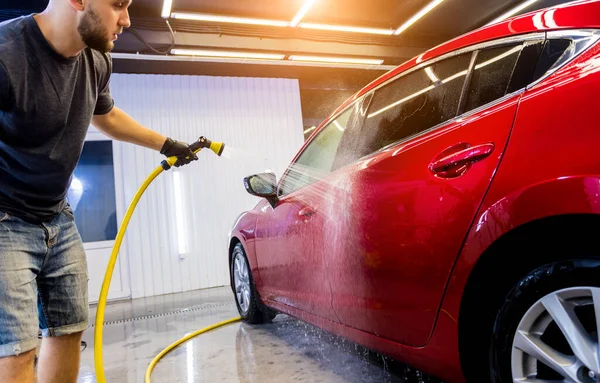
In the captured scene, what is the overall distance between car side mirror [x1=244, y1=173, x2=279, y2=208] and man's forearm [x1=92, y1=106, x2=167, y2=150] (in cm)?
86

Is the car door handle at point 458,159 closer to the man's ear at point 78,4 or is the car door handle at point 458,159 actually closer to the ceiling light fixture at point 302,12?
the man's ear at point 78,4

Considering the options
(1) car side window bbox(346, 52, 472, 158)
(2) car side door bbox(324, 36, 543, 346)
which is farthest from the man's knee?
(1) car side window bbox(346, 52, 472, 158)

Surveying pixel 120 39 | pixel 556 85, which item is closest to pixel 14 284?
pixel 556 85

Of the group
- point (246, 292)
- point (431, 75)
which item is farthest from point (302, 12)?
point (431, 75)

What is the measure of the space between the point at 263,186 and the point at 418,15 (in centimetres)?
556

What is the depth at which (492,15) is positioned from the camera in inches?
294

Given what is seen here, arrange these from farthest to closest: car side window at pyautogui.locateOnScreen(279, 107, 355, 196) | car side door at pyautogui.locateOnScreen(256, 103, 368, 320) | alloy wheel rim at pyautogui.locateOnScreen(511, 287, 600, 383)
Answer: car side window at pyautogui.locateOnScreen(279, 107, 355, 196) < car side door at pyautogui.locateOnScreen(256, 103, 368, 320) < alloy wheel rim at pyautogui.locateOnScreen(511, 287, 600, 383)

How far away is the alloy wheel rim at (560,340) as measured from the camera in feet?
3.56

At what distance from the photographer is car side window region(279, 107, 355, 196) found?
2479 mm

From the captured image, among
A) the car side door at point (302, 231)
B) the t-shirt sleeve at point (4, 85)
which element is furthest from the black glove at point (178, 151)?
the t-shirt sleeve at point (4, 85)

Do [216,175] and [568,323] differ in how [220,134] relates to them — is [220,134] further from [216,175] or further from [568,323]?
[568,323]

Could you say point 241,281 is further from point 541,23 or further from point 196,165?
point 196,165

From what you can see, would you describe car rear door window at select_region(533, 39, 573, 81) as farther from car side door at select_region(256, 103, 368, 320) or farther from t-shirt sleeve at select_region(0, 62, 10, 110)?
t-shirt sleeve at select_region(0, 62, 10, 110)

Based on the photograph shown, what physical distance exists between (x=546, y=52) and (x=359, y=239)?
919 mm
